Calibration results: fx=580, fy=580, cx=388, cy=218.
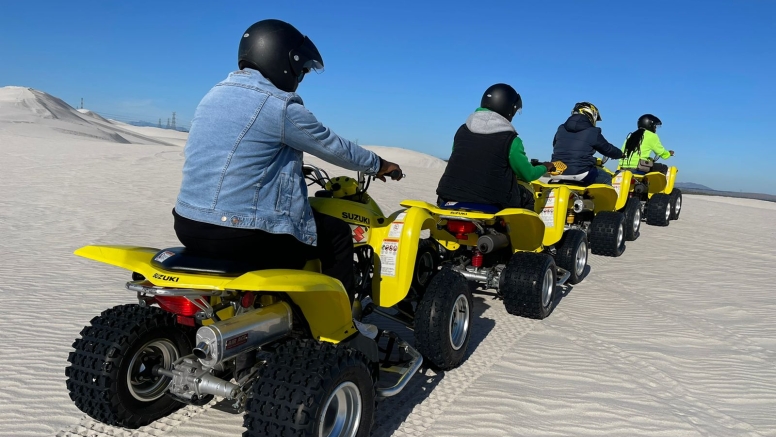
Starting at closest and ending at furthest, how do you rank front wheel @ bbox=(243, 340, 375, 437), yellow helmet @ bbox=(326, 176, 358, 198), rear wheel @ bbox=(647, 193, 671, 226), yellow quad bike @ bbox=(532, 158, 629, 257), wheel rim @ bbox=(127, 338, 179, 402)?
front wheel @ bbox=(243, 340, 375, 437) → wheel rim @ bbox=(127, 338, 179, 402) → yellow helmet @ bbox=(326, 176, 358, 198) → yellow quad bike @ bbox=(532, 158, 629, 257) → rear wheel @ bbox=(647, 193, 671, 226)

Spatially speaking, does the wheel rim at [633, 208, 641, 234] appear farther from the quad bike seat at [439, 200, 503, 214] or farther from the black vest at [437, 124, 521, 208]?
the quad bike seat at [439, 200, 503, 214]

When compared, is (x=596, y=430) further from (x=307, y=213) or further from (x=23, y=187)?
(x=23, y=187)

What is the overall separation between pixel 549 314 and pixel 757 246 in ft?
29.1

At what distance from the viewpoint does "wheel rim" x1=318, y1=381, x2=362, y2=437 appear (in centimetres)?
282

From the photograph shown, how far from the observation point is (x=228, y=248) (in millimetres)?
2809

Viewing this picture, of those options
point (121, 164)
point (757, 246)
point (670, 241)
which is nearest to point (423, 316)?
point (670, 241)

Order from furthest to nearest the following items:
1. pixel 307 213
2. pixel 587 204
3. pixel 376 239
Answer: pixel 587 204, pixel 376 239, pixel 307 213

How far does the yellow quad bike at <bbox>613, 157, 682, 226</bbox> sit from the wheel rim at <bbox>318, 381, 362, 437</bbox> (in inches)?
424

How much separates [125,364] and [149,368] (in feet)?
0.77

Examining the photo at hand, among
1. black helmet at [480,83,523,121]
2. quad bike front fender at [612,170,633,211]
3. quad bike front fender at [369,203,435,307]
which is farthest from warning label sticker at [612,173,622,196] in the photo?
quad bike front fender at [369,203,435,307]

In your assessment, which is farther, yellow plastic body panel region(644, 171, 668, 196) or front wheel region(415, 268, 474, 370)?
yellow plastic body panel region(644, 171, 668, 196)

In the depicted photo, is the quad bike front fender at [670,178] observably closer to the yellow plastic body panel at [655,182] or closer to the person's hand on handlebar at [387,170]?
the yellow plastic body panel at [655,182]

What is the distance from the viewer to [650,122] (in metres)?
12.5

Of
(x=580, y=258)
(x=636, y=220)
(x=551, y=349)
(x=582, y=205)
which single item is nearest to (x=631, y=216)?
(x=636, y=220)
